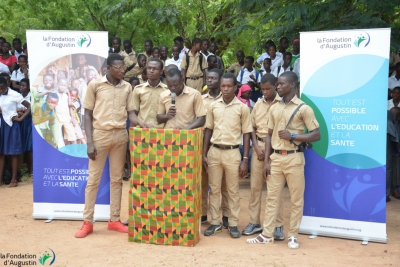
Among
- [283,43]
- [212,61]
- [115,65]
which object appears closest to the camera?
[115,65]

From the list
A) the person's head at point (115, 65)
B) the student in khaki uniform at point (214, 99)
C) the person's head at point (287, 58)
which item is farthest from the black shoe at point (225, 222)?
the person's head at point (287, 58)

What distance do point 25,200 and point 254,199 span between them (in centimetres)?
395

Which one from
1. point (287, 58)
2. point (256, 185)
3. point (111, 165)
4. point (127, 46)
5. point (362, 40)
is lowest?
point (256, 185)

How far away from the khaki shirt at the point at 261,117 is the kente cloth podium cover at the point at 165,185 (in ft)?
2.87

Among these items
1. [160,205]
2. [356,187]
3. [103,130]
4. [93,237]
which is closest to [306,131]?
[356,187]

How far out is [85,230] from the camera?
20.5 ft

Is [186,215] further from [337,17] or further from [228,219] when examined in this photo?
[337,17]

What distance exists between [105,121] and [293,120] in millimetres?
2190

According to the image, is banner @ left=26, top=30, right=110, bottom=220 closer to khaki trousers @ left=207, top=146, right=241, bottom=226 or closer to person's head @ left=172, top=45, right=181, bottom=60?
khaki trousers @ left=207, top=146, right=241, bottom=226

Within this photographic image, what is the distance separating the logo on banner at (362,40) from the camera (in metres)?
5.96

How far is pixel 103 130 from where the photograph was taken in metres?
6.18

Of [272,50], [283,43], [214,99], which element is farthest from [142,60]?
[214,99]

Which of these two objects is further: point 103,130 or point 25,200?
point 25,200

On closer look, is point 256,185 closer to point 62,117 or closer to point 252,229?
point 252,229
